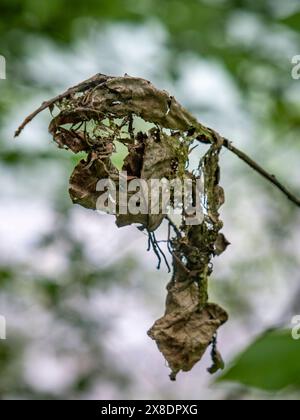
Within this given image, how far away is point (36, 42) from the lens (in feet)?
8.44

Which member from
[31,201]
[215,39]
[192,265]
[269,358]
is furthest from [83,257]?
[192,265]

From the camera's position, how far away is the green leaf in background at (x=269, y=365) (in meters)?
1.24

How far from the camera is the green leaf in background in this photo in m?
1.24

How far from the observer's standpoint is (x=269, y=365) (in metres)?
1.26

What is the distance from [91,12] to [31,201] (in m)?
0.87
